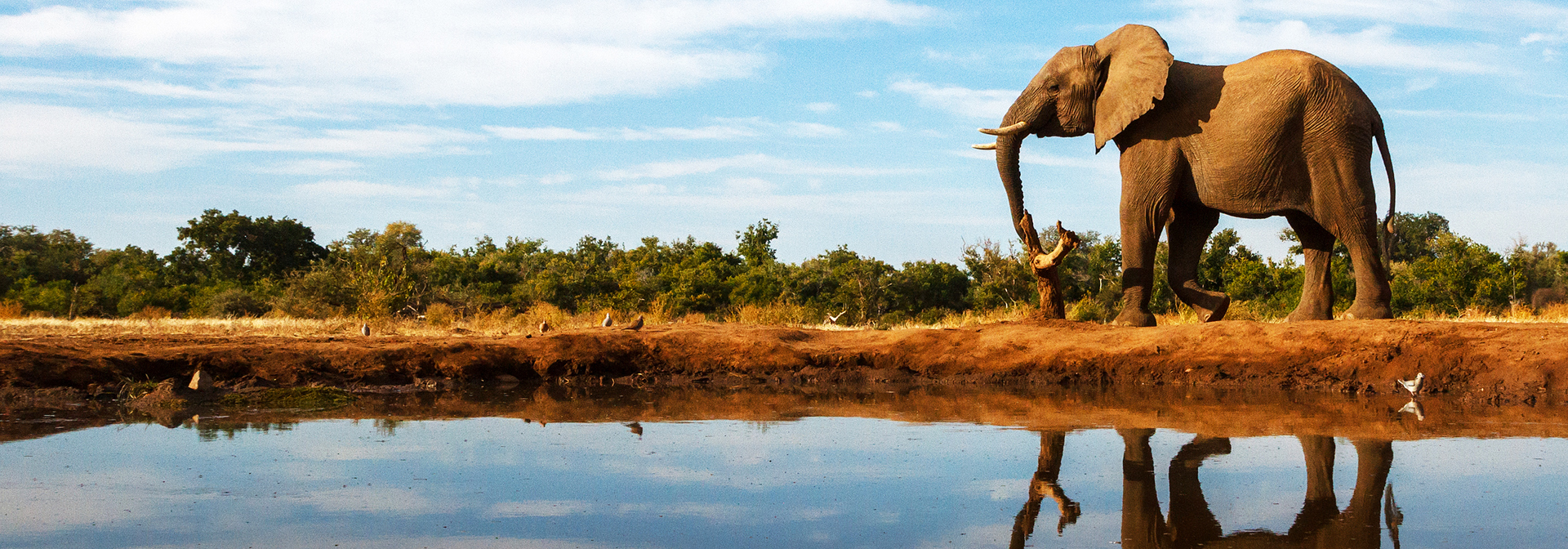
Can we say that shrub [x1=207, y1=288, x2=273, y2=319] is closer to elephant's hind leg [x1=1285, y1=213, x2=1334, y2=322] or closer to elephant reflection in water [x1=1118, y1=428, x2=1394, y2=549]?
elephant's hind leg [x1=1285, y1=213, x2=1334, y2=322]

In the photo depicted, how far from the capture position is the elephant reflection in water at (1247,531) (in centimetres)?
505

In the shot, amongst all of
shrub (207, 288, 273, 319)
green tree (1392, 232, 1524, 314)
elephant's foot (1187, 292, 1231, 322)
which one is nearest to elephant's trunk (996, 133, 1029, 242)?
elephant's foot (1187, 292, 1231, 322)

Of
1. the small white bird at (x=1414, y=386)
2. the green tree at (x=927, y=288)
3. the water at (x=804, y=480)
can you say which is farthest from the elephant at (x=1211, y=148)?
the green tree at (x=927, y=288)

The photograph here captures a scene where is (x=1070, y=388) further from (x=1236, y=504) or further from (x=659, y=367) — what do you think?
(x=1236, y=504)

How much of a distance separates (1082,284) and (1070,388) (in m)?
18.9

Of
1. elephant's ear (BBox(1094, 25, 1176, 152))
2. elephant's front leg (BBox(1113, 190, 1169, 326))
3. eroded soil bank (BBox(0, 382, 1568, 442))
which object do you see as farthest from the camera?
elephant's front leg (BBox(1113, 190, 1169, 326))

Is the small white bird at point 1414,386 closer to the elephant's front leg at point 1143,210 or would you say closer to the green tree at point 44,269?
the elephant's front leg at point 1143,210

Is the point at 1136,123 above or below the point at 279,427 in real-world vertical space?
above

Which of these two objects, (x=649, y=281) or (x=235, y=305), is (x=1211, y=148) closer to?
(x=649, y=281)

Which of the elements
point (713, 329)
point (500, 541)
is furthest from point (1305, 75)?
point (500, 541)

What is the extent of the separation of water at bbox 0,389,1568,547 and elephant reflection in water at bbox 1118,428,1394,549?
0.07ft

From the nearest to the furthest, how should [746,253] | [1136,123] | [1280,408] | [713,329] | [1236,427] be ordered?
1. [1236,427]
2. [1280,408]
3. [1136,123]
4. [713,329]
5. [746,253]

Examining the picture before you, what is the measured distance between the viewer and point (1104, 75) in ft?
46.0

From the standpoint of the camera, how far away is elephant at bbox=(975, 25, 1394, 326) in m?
12.6
